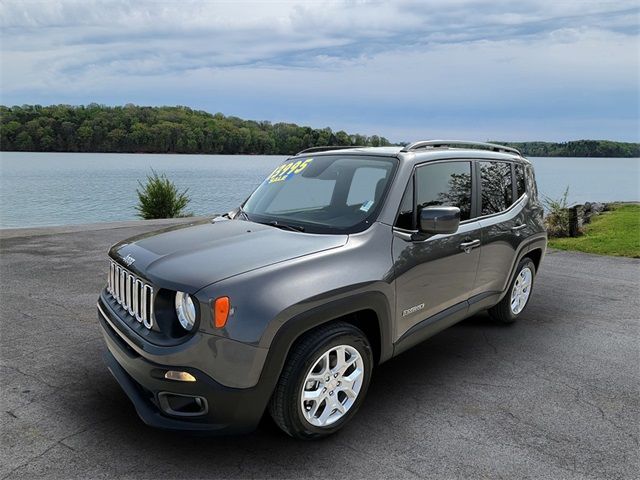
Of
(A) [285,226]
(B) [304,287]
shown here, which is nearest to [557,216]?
(A) [285,226]

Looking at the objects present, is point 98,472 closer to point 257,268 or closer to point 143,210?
point 257,268

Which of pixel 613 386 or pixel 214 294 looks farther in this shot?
pixel 613 386

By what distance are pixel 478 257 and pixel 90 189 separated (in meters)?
23.5

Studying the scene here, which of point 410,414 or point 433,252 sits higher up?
point 433,252

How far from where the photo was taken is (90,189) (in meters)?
24.2

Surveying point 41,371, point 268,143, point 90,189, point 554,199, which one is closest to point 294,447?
point 41,371

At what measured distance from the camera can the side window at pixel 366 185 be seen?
146 inches

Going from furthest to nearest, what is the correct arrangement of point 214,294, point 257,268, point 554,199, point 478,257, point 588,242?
point 554,199
point 588,242
point 478,257
point 257,268
point 214,294

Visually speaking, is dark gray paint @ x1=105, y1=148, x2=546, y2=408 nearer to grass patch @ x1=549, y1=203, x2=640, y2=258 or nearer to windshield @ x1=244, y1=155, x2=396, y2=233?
windshield @ x1=244, y1=155, x2=396, y2=233

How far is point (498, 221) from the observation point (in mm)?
4664

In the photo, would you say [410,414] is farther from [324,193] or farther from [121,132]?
[121,132]

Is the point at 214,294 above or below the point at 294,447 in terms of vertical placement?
above

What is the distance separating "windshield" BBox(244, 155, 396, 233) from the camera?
3.62 metres

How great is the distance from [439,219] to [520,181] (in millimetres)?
2312
